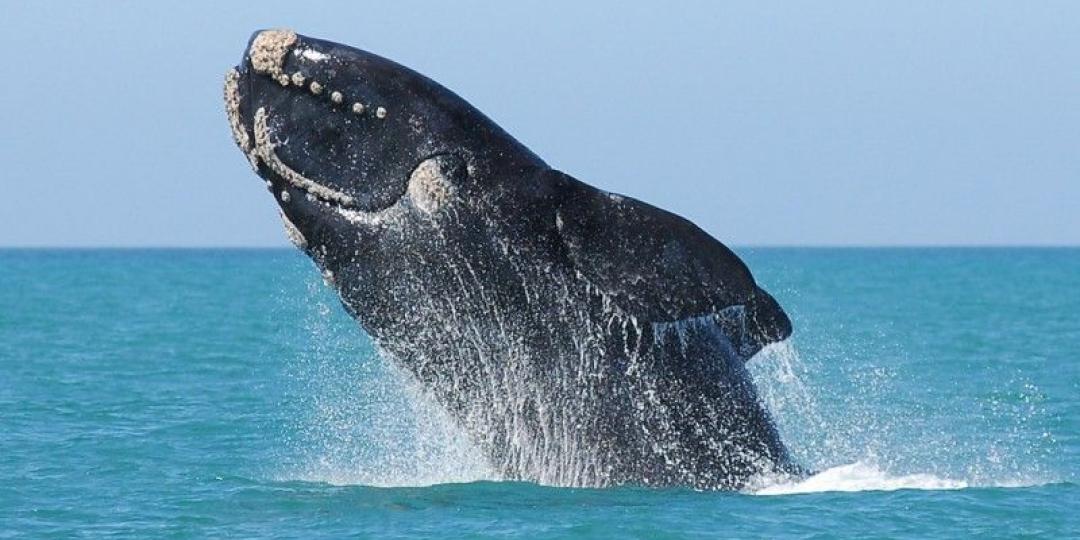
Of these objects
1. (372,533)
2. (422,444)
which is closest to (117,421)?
(422,444)

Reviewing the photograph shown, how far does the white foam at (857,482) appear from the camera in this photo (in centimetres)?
1433

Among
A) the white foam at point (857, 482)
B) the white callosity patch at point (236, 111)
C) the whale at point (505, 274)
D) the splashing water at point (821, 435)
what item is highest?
the white callosity patch at point (236, 111)

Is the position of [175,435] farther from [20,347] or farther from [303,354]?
[20,347]

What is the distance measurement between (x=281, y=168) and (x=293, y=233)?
21.4 inches

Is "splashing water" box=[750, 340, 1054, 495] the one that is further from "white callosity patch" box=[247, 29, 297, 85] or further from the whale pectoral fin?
"white callosity patch" box=[247, 29, 297, 85]

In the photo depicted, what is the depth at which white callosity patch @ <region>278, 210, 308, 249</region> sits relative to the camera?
509 inches

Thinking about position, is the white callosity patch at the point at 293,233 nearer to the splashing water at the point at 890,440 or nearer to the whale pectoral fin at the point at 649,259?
the whale pectoral fin at the point at 649,259

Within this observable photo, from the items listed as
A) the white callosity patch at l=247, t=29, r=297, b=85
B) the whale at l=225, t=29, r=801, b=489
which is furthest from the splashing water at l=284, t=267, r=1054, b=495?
the white callosity patch at l=247, t=29, r=297, b=85

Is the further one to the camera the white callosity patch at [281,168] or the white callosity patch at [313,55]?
the white callosity patch at [281,168]

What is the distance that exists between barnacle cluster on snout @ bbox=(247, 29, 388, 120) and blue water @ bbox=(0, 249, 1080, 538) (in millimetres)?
2470

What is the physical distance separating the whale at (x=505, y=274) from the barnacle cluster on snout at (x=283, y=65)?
13 millimetres

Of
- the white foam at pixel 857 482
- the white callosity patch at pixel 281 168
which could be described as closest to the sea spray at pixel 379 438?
the white callosity patch at pixel 281 168

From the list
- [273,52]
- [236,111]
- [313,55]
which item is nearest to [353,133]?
→ [313,55]

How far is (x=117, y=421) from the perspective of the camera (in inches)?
916
